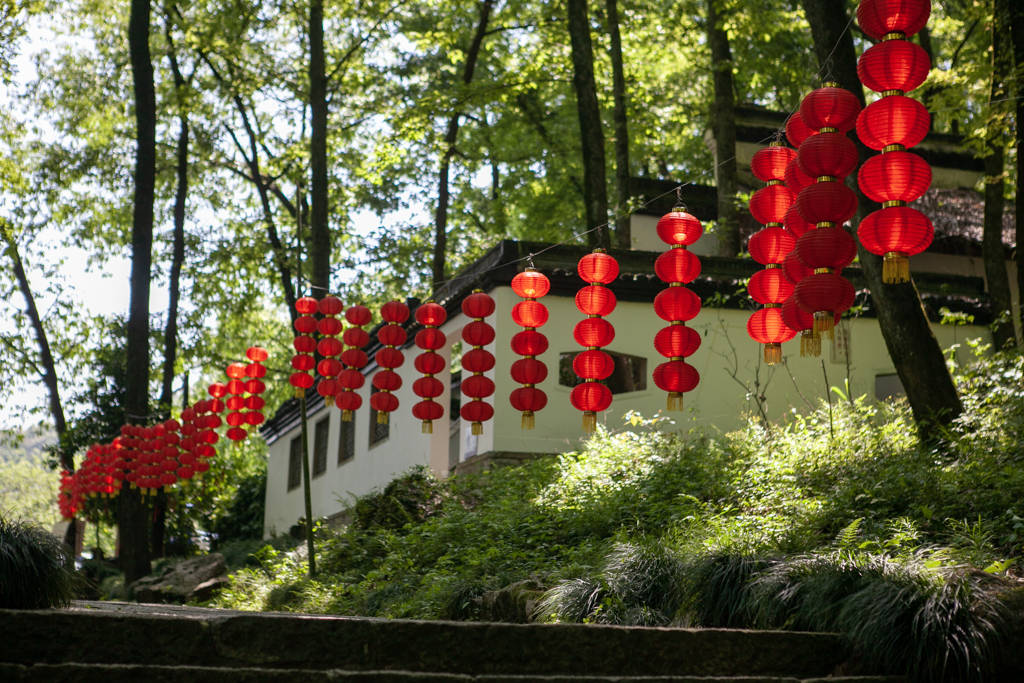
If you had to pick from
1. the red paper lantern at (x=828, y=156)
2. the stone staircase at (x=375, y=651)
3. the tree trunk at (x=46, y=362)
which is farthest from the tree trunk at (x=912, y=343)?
the tree trunk at (x=46, y=362)

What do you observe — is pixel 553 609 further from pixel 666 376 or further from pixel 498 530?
pixel 498 530

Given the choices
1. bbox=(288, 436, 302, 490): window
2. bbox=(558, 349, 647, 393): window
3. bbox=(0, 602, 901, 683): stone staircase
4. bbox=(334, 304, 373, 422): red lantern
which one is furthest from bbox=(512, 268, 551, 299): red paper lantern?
bbox=(288, 436, 302, 490): window

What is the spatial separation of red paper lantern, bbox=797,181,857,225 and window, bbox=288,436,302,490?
63.2 ft

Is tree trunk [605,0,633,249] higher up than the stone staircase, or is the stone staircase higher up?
tree trunk [605,0,633,249]

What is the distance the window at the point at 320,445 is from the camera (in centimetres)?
2333

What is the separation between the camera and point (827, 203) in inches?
306

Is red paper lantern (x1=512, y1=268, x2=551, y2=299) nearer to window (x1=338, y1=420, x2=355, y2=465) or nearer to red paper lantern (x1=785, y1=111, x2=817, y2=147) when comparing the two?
red paper lantern (x1=785, y1=111, x2=817, y2=147)

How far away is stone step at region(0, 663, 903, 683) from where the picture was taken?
386 cm

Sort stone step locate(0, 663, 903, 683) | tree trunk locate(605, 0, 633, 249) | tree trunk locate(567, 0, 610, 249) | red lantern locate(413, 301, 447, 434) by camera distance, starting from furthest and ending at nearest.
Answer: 1. tree trunk locate(605, 0, 633, 249)
2. tree trunk locate(567, 0, 610, 249)
3. red lantern locate(413, 301, 447, 434)
4. stone step locate(0, 663, 903, 683)

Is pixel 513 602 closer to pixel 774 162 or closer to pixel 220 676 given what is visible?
pixel 220 676

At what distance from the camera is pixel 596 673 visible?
4691 mm

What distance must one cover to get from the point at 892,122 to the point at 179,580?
47.4 ft

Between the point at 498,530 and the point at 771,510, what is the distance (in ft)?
10.7

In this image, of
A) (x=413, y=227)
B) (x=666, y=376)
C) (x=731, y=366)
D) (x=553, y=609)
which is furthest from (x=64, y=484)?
(x=553, y=609)
